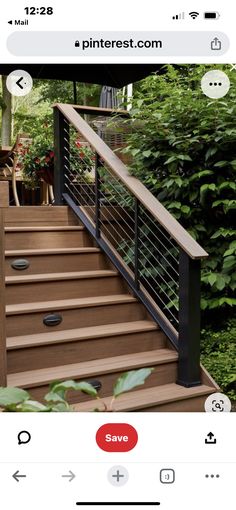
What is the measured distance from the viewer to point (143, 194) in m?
3.42

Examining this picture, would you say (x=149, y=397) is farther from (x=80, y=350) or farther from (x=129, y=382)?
(x=129, y=382)

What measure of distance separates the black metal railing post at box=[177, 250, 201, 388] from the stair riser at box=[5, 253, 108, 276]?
3.09 feet

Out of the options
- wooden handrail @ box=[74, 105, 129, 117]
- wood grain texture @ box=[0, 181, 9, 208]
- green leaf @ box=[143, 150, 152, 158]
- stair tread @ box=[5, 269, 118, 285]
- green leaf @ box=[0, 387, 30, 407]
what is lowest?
green leaf @ box=[0, 387, 30, 407]

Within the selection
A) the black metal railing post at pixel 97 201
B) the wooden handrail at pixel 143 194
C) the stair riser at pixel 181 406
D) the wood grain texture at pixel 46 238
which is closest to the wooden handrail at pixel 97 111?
the wooden handrail at pixel 143 194
